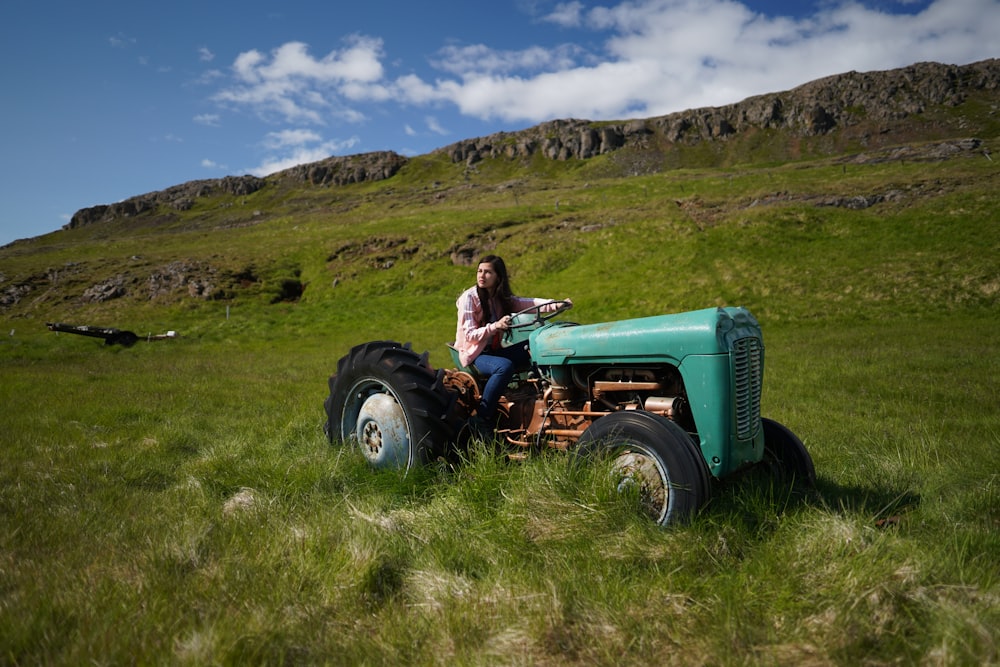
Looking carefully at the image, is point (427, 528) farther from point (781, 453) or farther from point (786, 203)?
point (786, 203)

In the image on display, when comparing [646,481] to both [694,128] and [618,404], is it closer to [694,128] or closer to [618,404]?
[618,404]

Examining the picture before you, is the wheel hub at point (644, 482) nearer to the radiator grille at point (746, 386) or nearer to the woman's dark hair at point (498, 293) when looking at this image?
the radiator grille at point (746, 386)

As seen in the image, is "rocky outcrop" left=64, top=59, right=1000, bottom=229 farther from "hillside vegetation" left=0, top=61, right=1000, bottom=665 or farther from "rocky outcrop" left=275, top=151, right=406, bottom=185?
"hillside vegetation" left=0, top=61, right=1000, bottom=665

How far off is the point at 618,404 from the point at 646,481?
0.86 m

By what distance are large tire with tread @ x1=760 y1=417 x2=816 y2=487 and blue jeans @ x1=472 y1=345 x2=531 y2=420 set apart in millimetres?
2090

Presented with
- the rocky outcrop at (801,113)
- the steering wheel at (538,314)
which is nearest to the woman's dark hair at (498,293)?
the steering wheel at (538,314)

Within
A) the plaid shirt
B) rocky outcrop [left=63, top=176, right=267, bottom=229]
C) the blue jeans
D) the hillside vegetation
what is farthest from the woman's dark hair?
rocky outcrop [left=63, top=176, right=267, bottom=229]

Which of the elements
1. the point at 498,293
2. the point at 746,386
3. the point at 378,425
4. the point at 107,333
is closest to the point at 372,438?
the point at 378,425

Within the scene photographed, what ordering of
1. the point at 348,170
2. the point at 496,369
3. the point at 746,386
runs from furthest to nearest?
the point at 348,170 → the point at 496,369 → the point at 746,386

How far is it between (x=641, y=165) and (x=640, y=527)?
121121 millimetres

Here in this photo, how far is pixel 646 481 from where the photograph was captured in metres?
3.45

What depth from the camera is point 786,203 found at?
3212 centimetres

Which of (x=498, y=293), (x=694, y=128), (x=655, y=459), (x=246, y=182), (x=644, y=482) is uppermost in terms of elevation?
(x=246, y=182)

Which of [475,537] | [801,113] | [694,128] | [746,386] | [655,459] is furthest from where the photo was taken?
[694,128]
